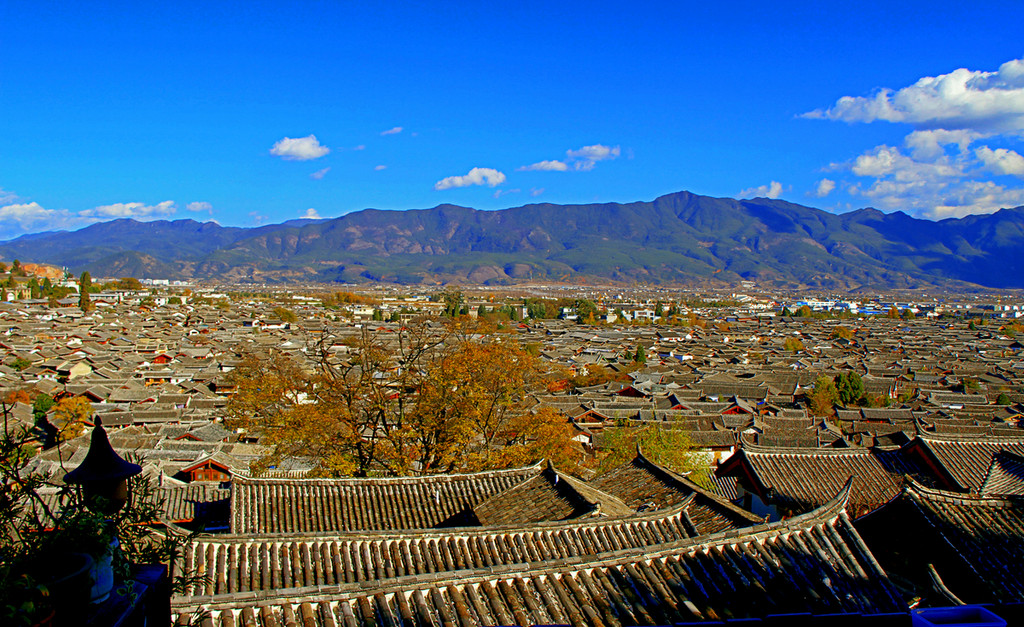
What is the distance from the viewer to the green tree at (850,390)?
3070 cm

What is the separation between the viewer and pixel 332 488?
308 inches

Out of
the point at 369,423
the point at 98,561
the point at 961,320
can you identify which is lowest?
the point at 961,320

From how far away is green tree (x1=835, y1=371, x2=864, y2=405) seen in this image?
3070cm

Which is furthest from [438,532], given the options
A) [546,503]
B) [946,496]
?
[946,496]

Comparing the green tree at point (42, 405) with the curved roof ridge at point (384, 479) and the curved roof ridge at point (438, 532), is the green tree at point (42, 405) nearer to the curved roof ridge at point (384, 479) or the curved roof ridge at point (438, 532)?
the curved roof ridge at point (384, 479)

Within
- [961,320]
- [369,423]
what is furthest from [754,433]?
[961,320]

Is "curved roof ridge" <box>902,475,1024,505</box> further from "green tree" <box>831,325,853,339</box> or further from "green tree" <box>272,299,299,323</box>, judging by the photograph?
"green tree" <box>272,299,299,323</box>

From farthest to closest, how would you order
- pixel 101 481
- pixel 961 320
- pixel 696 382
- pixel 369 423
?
pixel 961 320
pixel 696 382
pixel 369 423
pixel 101 481

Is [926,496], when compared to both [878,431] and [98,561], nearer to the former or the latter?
[98,561]

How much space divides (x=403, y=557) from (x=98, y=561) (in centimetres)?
383

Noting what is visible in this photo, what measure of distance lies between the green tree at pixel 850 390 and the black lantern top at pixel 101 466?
33064 millimetres

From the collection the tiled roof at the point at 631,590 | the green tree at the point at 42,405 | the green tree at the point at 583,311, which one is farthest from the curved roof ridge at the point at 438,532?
the green tree at the point at 583,311

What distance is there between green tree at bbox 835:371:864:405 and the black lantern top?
33.1 meters

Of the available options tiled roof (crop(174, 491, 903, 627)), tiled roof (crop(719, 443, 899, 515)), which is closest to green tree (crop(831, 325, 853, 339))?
tiled roof (crop(719, 443, 899, 515))
